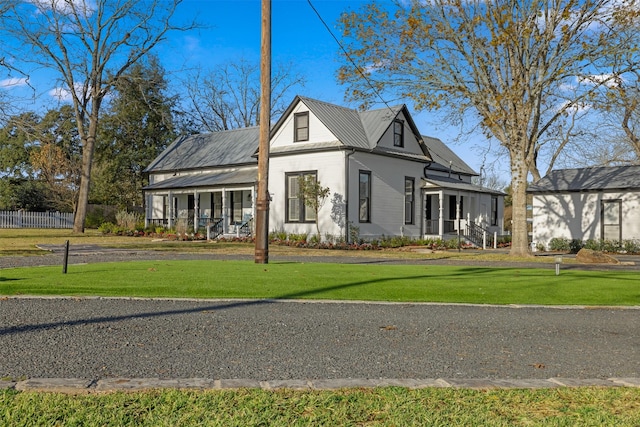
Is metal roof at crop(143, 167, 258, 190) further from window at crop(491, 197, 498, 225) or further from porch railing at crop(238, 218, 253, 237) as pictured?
window at crop(491, 197, 498, 225)

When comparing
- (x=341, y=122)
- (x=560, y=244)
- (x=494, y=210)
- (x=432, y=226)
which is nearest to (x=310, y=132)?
(x=341, y=122)

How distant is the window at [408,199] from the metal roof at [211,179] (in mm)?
7907

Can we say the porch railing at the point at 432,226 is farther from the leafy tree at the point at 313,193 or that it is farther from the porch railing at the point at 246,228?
the porch railing at the point at 246,228

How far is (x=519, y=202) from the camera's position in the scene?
78.0ft

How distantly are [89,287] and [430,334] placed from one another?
6128 millimetres

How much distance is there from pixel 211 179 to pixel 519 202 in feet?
58.2

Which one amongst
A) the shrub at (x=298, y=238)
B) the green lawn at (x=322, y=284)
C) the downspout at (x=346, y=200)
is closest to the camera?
the green lawn at (x=322, y=284)

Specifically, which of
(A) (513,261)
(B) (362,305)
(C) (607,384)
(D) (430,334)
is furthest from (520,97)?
(C) (607,384)

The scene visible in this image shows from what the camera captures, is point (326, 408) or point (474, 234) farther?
point (474, 234)

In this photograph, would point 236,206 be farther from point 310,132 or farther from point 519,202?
point 519,202

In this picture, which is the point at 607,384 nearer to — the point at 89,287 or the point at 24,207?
the point at 89,287

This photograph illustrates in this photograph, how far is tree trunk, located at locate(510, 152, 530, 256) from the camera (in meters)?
23.4

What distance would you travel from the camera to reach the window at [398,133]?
31752 mm

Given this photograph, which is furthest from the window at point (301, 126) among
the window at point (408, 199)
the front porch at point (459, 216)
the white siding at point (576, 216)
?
the white siding at point (576, 216)
